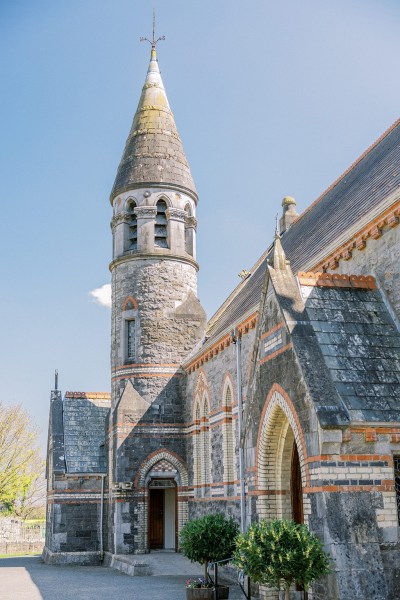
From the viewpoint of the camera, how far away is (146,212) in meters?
24.3

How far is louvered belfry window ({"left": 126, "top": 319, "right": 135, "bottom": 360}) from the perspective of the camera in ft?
76.8

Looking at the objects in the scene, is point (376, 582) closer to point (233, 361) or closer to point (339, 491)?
point (339, 491)

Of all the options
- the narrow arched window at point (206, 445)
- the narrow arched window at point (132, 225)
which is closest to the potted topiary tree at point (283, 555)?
the narrow arched window at point (206, 445)

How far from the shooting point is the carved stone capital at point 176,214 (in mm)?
24391

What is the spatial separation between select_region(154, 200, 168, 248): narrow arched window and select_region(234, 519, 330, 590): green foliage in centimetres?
1594

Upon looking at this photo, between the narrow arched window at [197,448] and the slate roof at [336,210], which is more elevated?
the slate roof at [336,210]

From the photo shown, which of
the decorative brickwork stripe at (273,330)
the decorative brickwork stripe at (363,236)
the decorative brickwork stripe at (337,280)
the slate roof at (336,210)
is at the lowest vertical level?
the decorative brickwork stripe at (273,330)

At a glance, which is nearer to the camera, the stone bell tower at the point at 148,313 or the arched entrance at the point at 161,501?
the arched entrance at the point at 161,501

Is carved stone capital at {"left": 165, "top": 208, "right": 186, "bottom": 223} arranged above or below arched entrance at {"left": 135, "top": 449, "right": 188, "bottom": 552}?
above

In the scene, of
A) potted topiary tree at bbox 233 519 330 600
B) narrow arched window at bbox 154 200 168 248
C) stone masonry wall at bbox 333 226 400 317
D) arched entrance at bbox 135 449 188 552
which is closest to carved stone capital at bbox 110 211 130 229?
narrow arched window at bbox 154 200 168 248

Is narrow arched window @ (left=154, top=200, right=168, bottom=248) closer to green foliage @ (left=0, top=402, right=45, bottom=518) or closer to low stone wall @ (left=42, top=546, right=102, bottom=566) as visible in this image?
low stone wall @ (left=42, top=546, right=102, bottom=566)

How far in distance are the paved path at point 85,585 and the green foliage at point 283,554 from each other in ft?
15.2

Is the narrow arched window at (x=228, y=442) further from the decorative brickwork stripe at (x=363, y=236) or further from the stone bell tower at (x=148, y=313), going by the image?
the decorative brickwork stripe at (x=363, y=236)

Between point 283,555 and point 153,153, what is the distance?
732 inches
